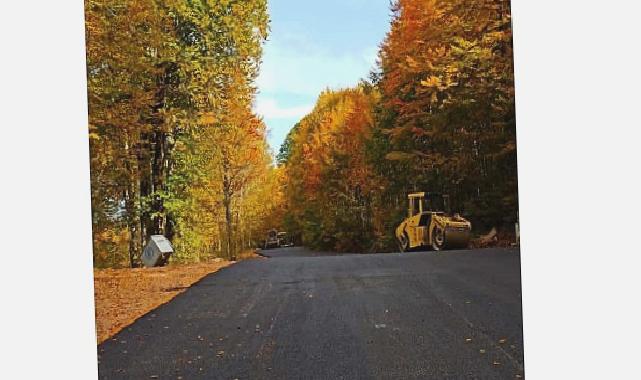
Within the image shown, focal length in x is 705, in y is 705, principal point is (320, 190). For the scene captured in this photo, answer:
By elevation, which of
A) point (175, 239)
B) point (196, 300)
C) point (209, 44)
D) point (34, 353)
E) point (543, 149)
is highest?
point (209, 44)

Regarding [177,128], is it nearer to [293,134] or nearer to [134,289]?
[293,134]

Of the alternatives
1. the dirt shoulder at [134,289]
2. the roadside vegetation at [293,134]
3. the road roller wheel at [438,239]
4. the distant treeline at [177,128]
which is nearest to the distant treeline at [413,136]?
the roadside vegetation at [293,134]

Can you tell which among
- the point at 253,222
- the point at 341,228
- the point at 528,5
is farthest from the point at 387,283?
the point at 528,5

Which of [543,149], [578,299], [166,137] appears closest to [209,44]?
[166,137]

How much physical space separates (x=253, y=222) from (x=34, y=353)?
48.8 inches

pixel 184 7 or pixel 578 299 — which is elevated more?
pixel 184 7

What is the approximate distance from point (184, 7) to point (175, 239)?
1.20 meters

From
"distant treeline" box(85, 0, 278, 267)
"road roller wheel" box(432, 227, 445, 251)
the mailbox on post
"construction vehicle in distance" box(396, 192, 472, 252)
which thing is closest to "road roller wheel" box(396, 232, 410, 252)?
"construction vehicle in distance" box(396, 192, 472, 252)

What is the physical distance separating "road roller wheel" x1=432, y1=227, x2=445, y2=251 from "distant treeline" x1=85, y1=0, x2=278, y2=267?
0.86 m

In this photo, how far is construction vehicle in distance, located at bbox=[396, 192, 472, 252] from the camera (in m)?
3.68

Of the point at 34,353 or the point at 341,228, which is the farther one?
the point at 341,228

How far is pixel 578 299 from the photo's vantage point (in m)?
3.60

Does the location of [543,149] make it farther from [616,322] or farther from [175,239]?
[175,239]

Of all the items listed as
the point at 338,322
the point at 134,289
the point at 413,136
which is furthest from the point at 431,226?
the point at 134,289
